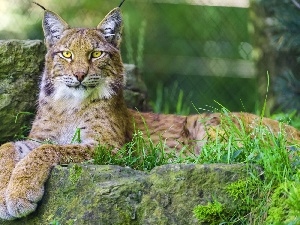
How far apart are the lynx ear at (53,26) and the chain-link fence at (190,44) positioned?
3.16m

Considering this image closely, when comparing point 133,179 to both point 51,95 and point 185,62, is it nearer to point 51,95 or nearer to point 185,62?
point 51,95

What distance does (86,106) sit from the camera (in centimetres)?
632

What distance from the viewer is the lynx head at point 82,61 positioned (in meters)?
6.21

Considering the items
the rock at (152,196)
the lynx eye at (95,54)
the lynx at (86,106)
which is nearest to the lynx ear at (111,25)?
the lynx at (86,106)

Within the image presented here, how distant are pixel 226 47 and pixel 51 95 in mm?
4600

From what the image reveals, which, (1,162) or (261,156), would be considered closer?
(261,156)

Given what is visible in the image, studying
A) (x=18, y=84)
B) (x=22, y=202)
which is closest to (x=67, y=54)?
(x=18, y=84)

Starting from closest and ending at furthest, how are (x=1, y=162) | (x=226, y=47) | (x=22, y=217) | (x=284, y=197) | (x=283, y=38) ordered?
1. (x=284, y=197)
2. (x=22, y=217)
3. (x=1, y=162)
4. (x=283, y=38)
5. (x=226, y=47)

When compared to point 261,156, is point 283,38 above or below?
above

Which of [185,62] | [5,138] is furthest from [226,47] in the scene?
[5,138]

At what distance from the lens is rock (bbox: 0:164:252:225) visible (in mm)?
5070

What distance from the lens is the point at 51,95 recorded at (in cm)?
642

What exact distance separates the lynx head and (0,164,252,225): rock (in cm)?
111

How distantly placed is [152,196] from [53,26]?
1.93 metres
